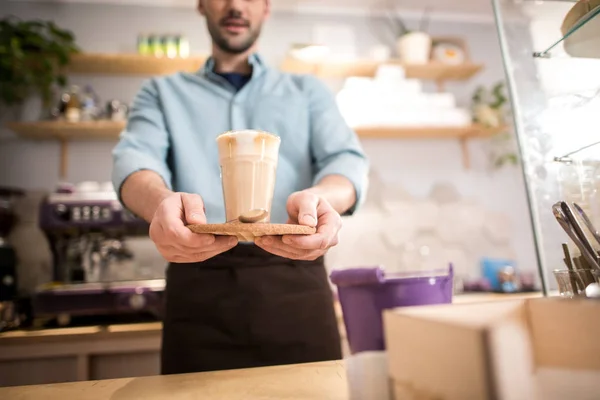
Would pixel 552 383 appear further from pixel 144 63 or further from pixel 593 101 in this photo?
pixel 144 63

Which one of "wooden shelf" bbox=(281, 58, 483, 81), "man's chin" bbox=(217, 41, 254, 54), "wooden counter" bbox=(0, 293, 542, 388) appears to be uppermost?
"wooden shelf" bbox=(281, 58, 483, 81)

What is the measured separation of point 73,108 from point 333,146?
6.65 feet

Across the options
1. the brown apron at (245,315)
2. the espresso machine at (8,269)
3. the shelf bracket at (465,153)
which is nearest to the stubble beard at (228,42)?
the brown apron at (245,315)

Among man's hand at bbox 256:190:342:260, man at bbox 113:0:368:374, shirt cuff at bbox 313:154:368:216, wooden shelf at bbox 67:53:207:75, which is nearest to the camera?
man's hand at bbox 256:190:342:260

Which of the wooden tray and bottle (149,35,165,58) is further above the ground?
bottle (149,35,165,58)

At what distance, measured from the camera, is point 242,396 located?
0.57 m

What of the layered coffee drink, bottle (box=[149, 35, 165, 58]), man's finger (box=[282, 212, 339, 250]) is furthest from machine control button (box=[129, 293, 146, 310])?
bottle (box=[149, 35, 165, 58])

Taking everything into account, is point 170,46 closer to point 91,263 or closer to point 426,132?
point 91,263

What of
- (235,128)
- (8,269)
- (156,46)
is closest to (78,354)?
(8,269)

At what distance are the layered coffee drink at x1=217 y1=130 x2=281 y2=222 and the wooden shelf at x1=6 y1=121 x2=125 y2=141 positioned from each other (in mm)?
1966

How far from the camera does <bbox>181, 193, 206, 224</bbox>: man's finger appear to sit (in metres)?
0.76

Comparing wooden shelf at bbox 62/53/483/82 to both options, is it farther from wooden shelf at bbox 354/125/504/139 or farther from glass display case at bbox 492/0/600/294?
glass display case at bbox 492/0/600/294

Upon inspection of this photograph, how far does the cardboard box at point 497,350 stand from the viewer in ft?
1.14

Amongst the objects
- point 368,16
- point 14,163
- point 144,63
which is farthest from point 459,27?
point 14,163
